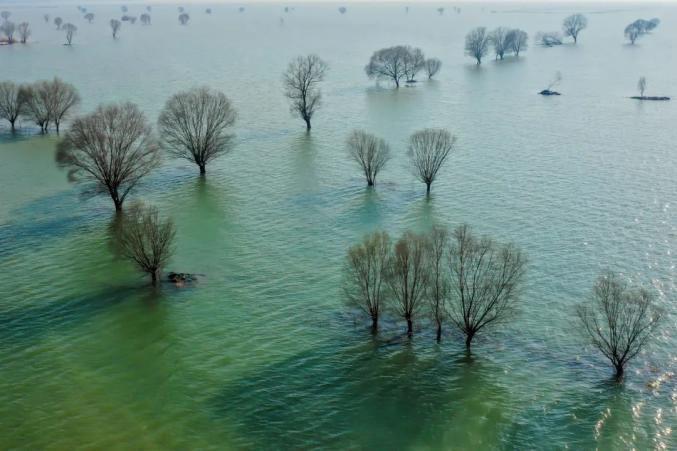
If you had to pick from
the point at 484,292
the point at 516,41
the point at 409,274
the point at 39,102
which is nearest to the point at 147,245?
the point at 409,274

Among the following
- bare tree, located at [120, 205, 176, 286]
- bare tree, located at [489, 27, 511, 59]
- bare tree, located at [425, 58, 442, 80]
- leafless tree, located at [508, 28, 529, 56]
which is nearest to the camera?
bare tree, located at [120, 205, 176, 286]

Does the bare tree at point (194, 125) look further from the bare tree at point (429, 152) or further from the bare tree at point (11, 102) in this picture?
the bare tree at point (11, 102)

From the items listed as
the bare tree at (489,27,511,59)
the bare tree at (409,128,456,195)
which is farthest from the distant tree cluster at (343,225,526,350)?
the bare tree at (489,27,511,59)

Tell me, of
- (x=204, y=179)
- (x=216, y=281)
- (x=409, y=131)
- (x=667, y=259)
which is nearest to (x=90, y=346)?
(x=216, y=281)

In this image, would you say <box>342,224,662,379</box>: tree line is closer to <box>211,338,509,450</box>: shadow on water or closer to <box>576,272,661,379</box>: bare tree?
<box>576,272,661,379</box>: bare tree

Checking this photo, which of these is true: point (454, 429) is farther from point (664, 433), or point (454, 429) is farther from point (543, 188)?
point (543, 188)

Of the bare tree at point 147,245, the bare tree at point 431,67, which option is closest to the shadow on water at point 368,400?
the bare tree at point 147,245
